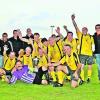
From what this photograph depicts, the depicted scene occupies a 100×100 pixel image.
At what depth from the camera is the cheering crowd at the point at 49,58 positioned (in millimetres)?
14609

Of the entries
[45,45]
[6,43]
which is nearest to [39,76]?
[45,45]

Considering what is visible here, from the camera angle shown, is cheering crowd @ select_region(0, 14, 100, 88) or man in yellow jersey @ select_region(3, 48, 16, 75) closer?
cheering crowd @ select_region(0, 14, 100, 88)

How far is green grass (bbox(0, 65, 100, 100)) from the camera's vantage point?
1170 centimetres

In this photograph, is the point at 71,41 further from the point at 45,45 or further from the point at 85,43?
the point at 45,45

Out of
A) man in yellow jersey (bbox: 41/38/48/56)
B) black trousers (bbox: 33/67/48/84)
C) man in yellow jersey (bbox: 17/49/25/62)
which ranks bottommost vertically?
black trousers (bbox: 33/67/48/84)

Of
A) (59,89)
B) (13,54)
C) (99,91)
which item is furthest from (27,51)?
(99,91)

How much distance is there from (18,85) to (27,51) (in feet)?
6.15

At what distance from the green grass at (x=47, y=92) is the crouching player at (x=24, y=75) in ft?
1.30

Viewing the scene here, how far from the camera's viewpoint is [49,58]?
15.9 meters

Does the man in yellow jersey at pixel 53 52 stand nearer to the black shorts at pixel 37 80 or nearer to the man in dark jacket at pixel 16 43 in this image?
the black shorts at pixel 37 80

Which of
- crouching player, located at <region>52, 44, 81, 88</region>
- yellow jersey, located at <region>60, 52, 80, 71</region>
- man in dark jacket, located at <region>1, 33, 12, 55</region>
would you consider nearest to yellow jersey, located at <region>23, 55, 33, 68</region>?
man in dark jacket, located at <region>1, 33, 12, 55</region>

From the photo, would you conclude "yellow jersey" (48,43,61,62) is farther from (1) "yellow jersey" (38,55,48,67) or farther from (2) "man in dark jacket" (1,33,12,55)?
(2) "man in dark jacket" (1,33,12,55)

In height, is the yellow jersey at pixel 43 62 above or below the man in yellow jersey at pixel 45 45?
below

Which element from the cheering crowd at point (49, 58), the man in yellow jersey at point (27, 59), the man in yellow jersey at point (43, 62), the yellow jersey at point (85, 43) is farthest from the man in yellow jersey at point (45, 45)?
the yellow jersey at point (85, 43)
